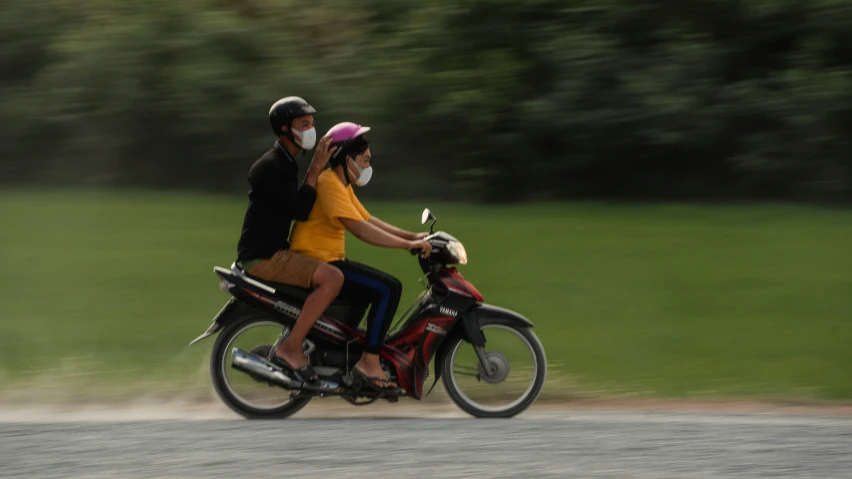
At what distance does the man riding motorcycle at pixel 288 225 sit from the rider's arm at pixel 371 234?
24cm

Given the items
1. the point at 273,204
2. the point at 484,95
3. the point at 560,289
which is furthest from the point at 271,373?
the point at 484,95

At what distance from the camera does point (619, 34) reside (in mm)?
16031

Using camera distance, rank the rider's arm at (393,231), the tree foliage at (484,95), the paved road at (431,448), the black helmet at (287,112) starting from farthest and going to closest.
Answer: the tree foliage at (484,95)
the rider's arm at (393,231)
the black helmet at (287,112)
the paved road at (431,448)

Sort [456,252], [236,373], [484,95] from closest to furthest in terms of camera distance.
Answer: [456,252]
[236,373]
[484,95]

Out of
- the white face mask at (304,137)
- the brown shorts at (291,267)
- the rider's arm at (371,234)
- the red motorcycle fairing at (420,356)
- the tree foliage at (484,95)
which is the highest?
the tree foliage at (484,95)

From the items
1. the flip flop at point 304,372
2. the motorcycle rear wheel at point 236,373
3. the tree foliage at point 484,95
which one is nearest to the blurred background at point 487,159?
the tree foliage at point 484,95

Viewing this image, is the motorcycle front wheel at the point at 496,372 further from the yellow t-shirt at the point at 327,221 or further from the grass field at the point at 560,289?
the grass field at the point at 560,289

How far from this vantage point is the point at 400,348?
7551mm

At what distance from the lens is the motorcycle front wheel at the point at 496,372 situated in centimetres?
749

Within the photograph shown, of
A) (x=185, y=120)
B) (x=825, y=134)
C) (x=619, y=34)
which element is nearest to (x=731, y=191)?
(x=825, y=134)

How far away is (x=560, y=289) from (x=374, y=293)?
451cm

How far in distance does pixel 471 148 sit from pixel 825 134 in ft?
13.8

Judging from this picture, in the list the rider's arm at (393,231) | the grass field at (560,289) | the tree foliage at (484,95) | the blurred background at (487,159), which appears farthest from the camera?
the tree foliage at (484,95)

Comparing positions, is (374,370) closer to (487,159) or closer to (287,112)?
(287,112)
